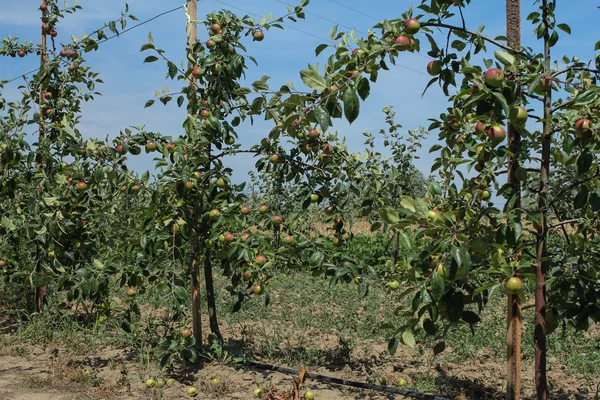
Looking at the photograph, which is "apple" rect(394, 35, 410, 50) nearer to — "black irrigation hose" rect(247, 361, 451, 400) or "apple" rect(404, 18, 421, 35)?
"apple" rect(404, 18, 421, 35)

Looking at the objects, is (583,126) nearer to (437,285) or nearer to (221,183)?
(437,285)

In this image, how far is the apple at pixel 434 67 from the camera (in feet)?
8.56

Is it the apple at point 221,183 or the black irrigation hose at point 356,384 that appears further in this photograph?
the apple at point 221,183

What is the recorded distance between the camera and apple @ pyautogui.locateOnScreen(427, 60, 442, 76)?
261 centimetres

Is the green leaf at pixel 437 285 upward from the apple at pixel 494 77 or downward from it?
downward

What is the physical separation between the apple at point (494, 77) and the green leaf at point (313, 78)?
2.06ft

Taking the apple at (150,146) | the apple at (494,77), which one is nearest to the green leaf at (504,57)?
the apple at (494,77)

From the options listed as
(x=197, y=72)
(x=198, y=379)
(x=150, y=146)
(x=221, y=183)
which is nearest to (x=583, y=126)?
(x=221, y=183)

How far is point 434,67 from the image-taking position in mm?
2607

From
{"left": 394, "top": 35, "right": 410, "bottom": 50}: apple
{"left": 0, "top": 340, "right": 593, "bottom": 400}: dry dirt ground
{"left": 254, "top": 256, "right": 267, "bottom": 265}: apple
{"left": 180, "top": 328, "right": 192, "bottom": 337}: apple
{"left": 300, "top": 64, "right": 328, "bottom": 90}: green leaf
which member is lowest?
{"left": 0, "top": 340, "right": 593, "bottom": 400}: dry dirt ground

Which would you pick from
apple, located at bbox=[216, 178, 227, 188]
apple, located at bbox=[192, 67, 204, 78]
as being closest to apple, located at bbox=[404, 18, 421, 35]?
apple, located at bbox=[216, 178, 227, 188]

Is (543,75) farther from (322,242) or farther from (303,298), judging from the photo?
(303,298)

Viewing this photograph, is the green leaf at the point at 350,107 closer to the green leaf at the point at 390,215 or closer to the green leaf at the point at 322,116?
the green leaf at the point at 322,116

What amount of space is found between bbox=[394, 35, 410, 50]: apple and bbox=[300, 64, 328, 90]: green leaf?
42 centimetres
